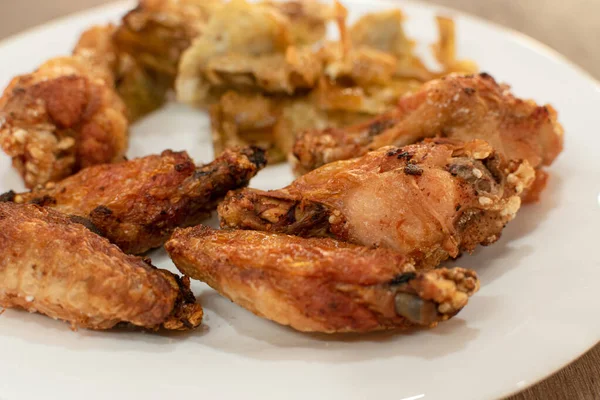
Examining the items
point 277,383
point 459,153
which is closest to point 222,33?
point 459,153

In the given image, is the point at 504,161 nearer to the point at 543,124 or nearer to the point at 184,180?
the point at 543,124

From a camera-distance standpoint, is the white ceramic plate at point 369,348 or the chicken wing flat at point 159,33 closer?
the white ceramic plate at point 369,348

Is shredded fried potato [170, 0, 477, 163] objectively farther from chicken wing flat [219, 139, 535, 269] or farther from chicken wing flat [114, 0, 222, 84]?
chicken wing flat [219, 139, 535, 269]

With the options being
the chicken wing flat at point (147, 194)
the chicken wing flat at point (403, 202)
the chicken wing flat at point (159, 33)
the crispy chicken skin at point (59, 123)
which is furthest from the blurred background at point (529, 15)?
the chicken wing flat at point (147, 194)

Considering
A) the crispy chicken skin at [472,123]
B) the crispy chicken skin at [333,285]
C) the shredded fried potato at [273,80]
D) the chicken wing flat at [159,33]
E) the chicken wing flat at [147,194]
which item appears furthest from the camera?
the chicken wing flat at [159,33]

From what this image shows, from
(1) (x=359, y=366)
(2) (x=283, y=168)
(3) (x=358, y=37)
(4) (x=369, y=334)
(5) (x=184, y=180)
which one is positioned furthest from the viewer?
(3) (x=358, y=37)

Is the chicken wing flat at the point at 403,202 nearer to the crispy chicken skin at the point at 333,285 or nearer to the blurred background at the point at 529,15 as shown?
the crispy chicken skin at the point at 333,285
